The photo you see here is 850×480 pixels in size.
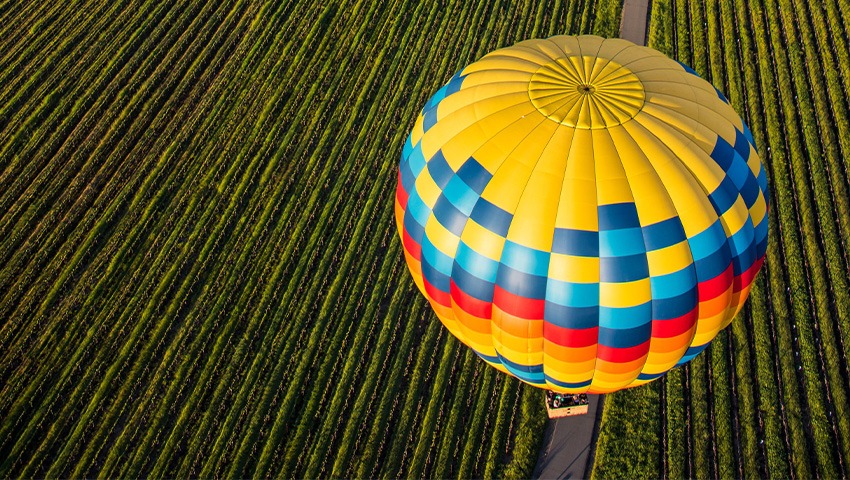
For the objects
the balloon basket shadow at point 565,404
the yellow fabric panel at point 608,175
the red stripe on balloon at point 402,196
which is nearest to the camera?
the yellow fabric panel at point 608,175

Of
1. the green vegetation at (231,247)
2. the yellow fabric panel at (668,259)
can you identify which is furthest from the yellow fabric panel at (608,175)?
the green vegetation at (231,247)

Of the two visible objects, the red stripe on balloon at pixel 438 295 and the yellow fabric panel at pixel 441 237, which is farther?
the red stripe on balloon at pixel 438 295

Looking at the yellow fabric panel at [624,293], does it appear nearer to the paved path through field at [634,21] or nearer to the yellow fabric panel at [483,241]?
the yellow fabric panel at [483,241]

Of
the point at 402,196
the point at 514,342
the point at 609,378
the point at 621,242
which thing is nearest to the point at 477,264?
the point at 514,342

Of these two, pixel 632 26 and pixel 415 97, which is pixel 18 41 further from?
pixel 632 26

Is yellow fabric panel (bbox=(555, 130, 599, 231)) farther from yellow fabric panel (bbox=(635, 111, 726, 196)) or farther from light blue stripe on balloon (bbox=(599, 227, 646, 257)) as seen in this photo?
yellow fabric panel (bbox=(635, 111, 726, 196))

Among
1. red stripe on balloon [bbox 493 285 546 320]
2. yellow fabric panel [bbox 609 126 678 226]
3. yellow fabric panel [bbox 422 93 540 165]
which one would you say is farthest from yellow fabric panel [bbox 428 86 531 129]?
red stripe on balloon [bbox 493 285 546 320]

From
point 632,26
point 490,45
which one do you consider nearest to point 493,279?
point 490,45

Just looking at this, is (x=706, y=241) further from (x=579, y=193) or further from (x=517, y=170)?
(x=517, y=170)
